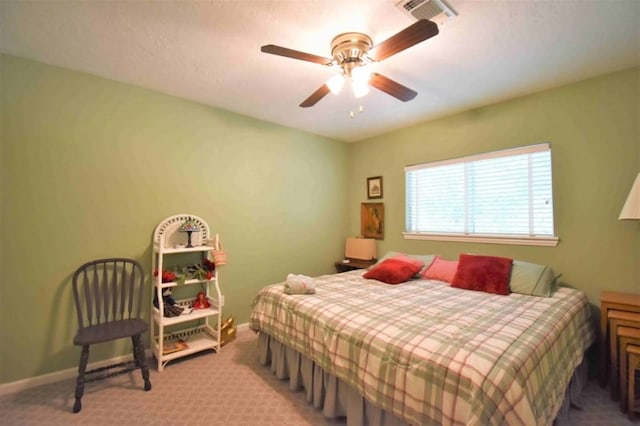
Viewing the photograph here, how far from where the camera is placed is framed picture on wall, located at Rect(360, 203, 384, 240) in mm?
4168

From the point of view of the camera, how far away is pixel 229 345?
299 cm

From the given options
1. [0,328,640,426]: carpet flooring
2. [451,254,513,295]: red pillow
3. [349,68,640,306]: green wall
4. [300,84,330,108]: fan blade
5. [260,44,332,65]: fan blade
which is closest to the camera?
[260,44,332,65]: fan blade

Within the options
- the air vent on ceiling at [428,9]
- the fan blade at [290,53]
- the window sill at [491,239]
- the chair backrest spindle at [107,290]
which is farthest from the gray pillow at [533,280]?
the chair backrest spindle at [107,290]

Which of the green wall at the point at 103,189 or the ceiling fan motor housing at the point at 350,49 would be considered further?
the green wall at the point at 103,189

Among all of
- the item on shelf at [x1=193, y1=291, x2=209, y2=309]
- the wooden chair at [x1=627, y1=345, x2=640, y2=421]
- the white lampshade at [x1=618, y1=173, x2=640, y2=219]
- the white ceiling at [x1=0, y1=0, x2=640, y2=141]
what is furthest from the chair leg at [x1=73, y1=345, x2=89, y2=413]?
the white lampshade at [x1=618, y1=173, x2=640, y2=219]

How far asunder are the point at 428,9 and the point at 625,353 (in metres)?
2.57

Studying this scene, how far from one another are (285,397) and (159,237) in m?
1.81

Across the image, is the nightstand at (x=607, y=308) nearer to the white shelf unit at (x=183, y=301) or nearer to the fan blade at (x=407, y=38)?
the fan blade at (x=407, y=38)

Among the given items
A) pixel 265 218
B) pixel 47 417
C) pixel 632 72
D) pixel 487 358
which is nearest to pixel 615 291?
pixel 632 72

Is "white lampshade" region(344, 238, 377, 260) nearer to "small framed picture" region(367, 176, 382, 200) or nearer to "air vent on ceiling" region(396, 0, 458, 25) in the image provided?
"small framed picture" region(367, 176, 382, 200)

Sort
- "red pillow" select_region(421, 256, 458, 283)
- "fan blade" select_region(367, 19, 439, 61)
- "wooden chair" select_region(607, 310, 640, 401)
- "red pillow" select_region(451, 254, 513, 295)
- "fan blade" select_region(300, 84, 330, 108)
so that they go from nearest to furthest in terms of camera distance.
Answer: "fan blade" select_region(367, 19, 439, 61) → "wooden chair" select_region(607, 310, 640, 401) → "fan blade" select_region(300, 84, 330, 108) → "red pillow" select_region(451, 254, 513, 295) → "red pillow" select_region(421, 256, 458, 283)

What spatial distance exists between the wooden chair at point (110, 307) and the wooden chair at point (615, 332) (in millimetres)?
3380

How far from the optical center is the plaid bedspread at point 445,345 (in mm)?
1263

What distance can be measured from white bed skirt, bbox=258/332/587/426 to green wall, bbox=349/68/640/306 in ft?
2.97
